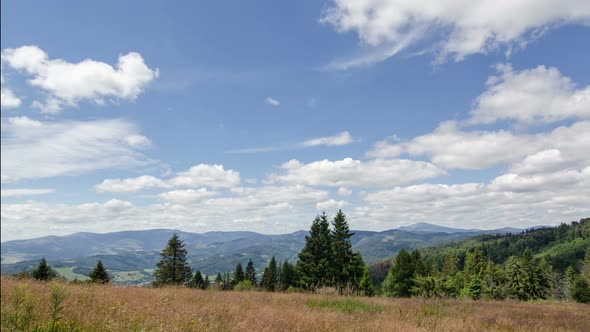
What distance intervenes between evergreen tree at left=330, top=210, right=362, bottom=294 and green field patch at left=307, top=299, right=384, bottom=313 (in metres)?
34.3

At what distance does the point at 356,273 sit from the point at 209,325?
1784 inches

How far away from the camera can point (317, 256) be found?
149 ft

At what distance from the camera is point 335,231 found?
4947 cm

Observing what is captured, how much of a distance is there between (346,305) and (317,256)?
35.0 m

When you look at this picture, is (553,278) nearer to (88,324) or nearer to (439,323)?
(439,323)

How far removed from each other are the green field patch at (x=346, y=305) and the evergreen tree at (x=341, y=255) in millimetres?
34333

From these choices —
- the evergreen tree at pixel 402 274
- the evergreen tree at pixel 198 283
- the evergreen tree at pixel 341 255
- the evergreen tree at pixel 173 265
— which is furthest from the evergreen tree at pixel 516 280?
the evergreen tree at pixel 173 265

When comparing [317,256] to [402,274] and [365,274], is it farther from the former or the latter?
[402,274]

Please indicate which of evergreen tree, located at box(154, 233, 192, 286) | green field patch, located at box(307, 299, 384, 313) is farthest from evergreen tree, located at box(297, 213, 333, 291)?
green field patch, located at box(307, 299, 384, 313)

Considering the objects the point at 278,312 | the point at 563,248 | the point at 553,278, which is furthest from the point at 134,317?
the point at 563,248

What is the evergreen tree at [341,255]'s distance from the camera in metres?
46.1

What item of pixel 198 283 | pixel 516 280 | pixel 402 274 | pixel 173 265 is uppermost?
pixel 198 283

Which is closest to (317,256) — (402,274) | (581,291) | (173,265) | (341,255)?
(341,255)

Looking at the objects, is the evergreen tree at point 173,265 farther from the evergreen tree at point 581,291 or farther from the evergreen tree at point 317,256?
the evergreen tree at point 581,291
